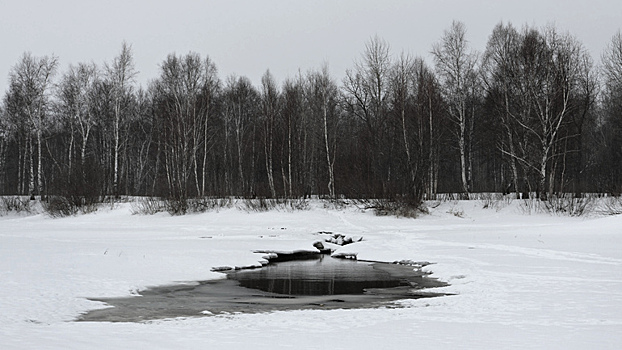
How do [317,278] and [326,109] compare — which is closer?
[317,278]

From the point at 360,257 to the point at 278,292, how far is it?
8.00 m

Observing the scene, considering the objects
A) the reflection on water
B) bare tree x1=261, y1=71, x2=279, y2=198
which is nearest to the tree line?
bare tree x1=261, y1=71, x2=279, y2=198

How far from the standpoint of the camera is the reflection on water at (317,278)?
14.6 meters

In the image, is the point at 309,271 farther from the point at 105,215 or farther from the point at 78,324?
the point at 105,215

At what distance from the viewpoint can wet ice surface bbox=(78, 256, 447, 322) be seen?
36.6 feet

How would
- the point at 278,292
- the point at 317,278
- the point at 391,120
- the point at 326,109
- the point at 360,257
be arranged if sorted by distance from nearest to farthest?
the point at 278,292
the point at 317,278
the point at 360,257
the point at 391,120
the point at 326,109

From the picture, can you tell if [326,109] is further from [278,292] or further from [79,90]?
[278,292]

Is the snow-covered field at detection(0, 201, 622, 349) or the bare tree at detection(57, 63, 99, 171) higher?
the bare tree at detection(57, 63, 99, 171)

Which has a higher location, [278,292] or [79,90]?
[79,90]

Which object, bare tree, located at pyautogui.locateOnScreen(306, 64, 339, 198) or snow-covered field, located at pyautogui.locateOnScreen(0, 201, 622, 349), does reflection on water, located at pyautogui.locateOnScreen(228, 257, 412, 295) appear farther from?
bare tree, located at pyautogui.locateOnScreen(306, 64, 339, 198)

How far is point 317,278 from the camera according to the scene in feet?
54.5

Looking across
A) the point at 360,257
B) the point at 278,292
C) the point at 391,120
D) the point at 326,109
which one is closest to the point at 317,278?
the point at 278,292

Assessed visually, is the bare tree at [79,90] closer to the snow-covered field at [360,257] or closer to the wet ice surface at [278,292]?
the snow-covered field at [360,257]

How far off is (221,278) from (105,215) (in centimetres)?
2366
